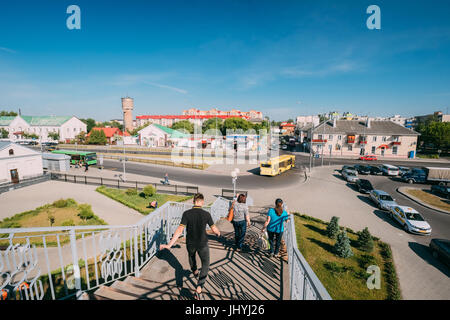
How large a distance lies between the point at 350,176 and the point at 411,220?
12653 mm

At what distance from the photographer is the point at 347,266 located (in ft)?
32.0

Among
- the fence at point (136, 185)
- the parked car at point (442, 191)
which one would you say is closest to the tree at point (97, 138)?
the fence at point (136, 185)

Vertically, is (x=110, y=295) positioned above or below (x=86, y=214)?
above

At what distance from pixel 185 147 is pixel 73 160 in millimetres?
29421

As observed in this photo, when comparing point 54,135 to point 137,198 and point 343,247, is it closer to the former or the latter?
point 137,198

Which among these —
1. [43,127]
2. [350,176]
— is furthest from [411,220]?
[43,127]

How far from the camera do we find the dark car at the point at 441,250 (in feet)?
34.4

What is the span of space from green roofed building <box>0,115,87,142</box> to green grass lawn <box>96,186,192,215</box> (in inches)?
2596

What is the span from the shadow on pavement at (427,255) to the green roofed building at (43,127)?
88.2m

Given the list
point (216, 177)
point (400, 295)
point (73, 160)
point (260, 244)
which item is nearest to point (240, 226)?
point (260, 244)

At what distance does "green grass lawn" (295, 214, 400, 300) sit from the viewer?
820 centimetres

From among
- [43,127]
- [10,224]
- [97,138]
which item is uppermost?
[43,127]

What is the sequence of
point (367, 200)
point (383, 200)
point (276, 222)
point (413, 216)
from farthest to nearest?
1. point (367, 200)
2. point (383, 200)
3. point (413, 216)
4. point (276, 222)

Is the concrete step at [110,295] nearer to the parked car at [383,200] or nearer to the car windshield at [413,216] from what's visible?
the car windshield at [413,216]
